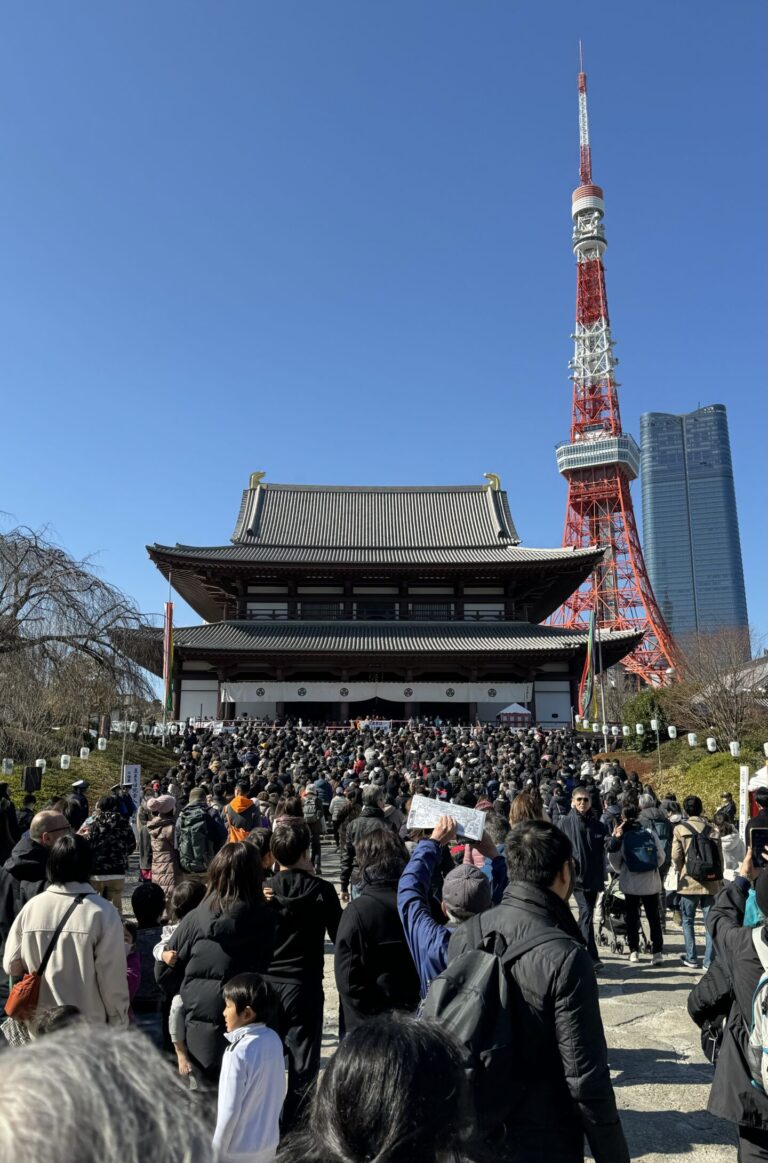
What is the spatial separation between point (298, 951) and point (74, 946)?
Result: 1038mm

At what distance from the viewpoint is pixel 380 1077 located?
4.22 feet

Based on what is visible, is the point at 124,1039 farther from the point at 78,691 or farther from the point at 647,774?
the point at 647,774

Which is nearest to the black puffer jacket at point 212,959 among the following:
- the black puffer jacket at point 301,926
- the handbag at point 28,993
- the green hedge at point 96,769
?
the black puffer jacket at point 301,926

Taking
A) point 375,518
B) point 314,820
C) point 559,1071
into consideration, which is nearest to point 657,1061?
point 559,1071

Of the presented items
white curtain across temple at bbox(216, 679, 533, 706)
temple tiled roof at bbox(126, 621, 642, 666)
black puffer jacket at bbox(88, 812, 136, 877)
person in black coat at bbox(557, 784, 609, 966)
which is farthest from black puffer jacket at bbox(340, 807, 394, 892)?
white curtain across temple at bbox(216, 679, 533, 706)

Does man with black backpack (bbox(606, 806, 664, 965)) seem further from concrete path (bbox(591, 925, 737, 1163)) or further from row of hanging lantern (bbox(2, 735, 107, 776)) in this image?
row of hanging lantern (bbox(2, 735, 107, 776))

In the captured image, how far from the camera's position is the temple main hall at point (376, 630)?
29812 millimetres

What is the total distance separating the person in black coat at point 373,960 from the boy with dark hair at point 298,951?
0.24 meters

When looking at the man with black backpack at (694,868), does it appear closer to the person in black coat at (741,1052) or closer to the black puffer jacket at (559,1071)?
the person in black coat at (741,1052)

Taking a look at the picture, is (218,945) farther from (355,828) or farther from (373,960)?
(355,828)

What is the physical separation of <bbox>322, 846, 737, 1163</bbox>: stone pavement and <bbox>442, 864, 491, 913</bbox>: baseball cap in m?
1.30

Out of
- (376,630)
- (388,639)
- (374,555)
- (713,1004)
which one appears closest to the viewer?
(713,1004)

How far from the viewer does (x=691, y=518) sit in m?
156

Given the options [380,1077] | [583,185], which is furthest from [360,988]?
[583,185]
